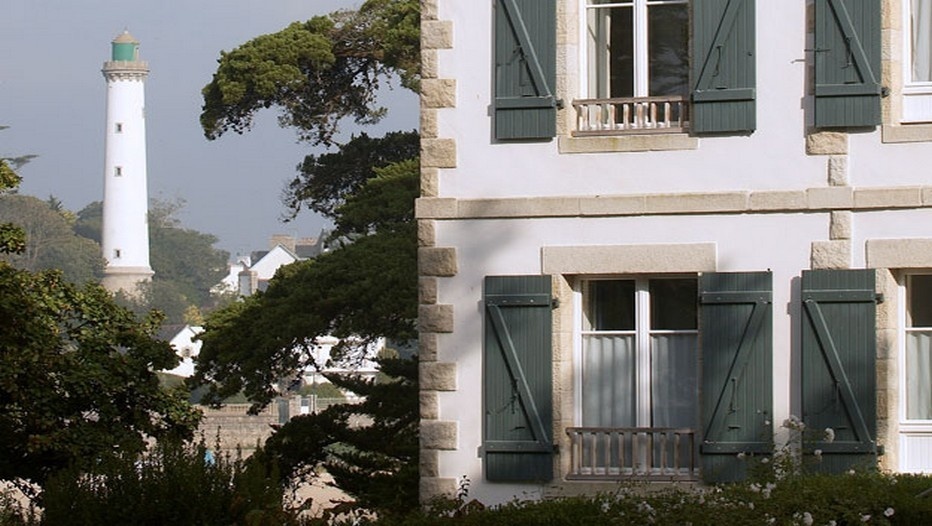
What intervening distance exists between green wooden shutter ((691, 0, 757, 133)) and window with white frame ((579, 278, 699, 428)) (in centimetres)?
111

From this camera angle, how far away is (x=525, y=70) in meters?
14.7

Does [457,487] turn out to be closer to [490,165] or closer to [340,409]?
[490,165]

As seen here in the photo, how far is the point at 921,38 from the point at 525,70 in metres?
2.63

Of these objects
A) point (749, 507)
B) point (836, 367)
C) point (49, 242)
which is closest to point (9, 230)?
point (836, 367)

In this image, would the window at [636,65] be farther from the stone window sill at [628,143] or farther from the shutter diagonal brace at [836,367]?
the shutter diagonal brace at [836,367]

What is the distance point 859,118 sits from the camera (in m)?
14.1

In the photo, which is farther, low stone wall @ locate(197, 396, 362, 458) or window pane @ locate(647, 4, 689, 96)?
low stone wall @ locate(197, 396, 362, 458)

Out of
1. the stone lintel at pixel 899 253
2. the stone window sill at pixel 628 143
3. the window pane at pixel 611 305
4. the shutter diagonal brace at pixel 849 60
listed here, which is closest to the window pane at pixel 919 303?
the stone lintel at pixel 899 253

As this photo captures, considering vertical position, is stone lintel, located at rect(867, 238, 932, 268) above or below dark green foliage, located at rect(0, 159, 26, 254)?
below

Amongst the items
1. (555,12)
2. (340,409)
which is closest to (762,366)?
(555,12)

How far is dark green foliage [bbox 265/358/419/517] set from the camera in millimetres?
22328

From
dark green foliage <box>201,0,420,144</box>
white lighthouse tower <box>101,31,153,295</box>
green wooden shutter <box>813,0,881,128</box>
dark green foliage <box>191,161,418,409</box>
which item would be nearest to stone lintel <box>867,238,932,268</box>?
green wooden shutter <box>813,0,881,128</box>

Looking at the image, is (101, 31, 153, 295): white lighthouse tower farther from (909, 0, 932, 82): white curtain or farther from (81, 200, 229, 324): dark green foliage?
(909, 0, 932, 82): white curtain

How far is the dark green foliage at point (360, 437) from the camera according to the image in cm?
A: 2233
